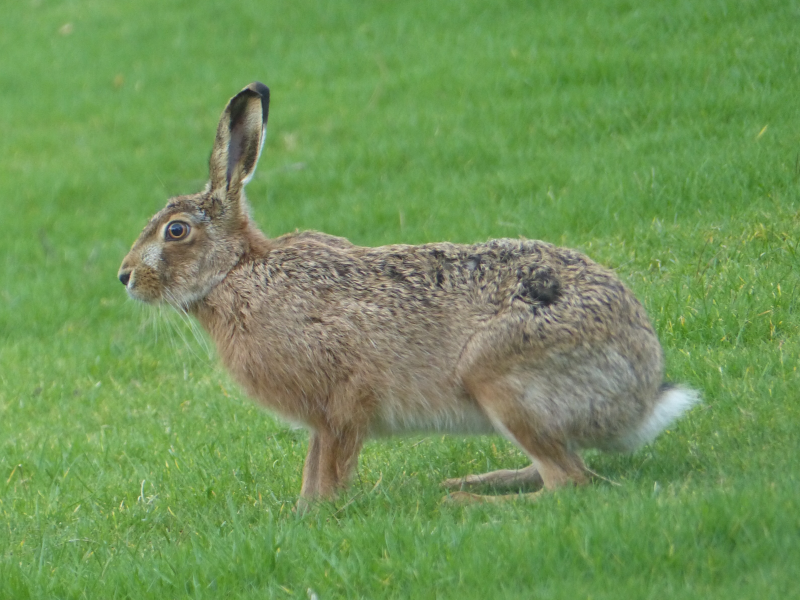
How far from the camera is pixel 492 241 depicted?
5.61 meters

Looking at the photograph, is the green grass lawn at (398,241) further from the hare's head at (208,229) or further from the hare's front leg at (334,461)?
the hare's head at (208,229)

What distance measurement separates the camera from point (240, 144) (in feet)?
20.0

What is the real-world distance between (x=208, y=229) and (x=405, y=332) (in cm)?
133

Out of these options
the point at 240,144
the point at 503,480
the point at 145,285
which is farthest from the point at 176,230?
the point at 503,480

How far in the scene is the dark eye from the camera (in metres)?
5.99

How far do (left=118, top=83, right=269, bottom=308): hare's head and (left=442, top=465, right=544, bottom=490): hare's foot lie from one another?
1.65 meters

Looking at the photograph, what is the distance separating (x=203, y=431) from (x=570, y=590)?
3652 mm

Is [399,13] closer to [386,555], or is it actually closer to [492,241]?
[492,241]

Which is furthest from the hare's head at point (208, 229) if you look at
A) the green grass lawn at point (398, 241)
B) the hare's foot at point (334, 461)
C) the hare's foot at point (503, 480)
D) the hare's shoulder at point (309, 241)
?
the hare's foot at point (503, 480)

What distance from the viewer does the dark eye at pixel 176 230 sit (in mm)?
5988

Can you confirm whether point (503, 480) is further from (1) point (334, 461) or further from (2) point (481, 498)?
(1) point (334, 461)

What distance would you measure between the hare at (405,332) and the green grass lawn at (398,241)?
0.32 m

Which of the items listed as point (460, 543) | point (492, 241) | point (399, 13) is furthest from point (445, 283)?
point (399, 13)

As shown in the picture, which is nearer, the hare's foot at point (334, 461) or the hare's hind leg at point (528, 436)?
the hare's hind leg at point (528, 436)
